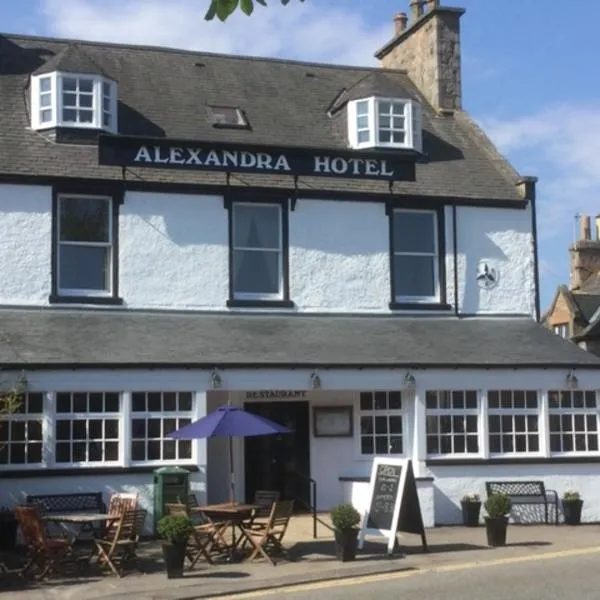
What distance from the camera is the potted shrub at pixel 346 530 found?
14.8 meters

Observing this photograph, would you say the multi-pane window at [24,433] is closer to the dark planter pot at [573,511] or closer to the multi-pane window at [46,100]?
the multi-pane window at [46,100]

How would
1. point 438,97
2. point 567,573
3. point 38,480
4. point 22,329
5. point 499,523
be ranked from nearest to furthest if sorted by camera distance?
point 567,573
point 499,523
point 38,480
point 22,329
point 438,97

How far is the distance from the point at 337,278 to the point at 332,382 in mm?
3017

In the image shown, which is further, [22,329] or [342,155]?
[342,155]

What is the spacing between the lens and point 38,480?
17.5 meters

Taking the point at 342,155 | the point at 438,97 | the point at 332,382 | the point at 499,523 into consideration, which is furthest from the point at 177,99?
the point at 499,523

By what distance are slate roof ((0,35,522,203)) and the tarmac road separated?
31.0ft

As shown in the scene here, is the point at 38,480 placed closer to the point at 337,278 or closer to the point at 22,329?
the point at 22,329

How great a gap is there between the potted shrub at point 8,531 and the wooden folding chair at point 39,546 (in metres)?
2.30

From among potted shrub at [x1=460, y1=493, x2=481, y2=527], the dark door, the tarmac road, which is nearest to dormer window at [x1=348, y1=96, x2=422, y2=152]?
the dark door

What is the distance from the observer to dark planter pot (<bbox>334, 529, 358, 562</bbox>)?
48.9ft

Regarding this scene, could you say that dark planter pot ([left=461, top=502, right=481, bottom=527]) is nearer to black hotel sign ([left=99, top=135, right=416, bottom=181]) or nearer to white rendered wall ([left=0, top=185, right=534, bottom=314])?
white rendered wall ([left=0, top=185, right=534, bottom=314])

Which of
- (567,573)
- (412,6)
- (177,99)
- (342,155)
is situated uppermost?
(412,6)

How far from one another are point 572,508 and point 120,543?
888cm
